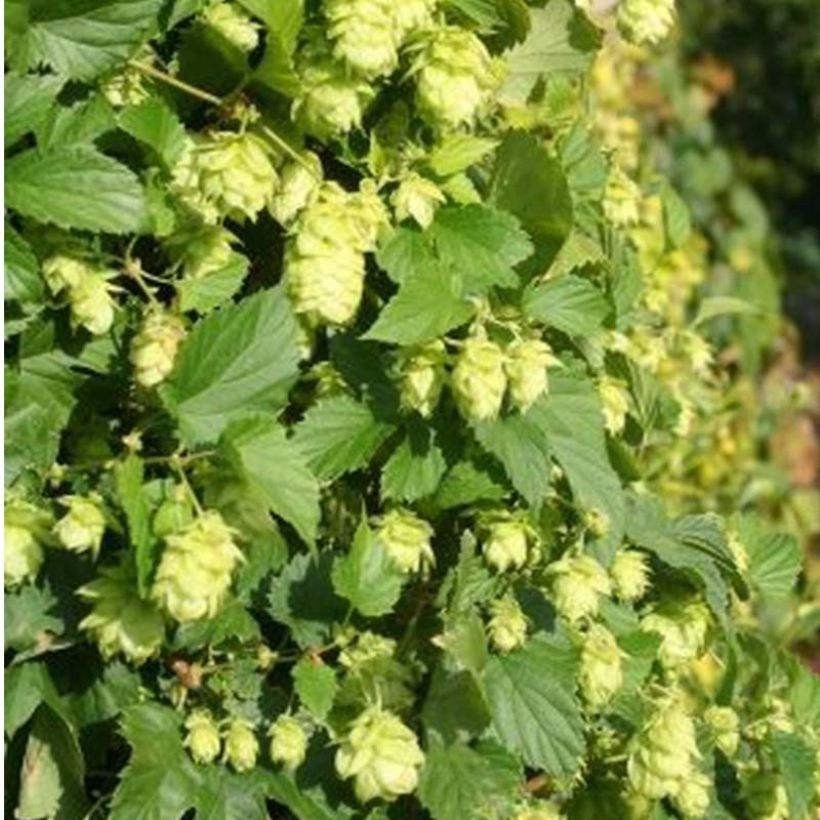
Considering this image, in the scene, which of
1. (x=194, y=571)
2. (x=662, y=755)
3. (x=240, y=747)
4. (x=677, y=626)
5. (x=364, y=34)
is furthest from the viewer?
(x=677, y=626)

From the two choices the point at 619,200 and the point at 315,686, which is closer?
the point at 315,686

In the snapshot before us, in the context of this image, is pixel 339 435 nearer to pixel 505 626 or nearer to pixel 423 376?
pixel 423 376

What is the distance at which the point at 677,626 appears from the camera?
6.74ft

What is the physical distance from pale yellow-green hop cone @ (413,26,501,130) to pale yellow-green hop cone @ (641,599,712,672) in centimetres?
65

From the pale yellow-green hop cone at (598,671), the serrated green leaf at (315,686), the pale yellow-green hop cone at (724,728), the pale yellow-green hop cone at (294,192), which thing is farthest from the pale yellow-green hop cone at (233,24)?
the pale yellow-green hop cone at (724,728)

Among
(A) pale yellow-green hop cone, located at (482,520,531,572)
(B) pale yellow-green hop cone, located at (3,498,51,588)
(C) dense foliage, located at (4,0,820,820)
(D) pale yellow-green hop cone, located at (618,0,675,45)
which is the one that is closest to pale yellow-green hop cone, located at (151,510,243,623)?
(C) dense foliage, located at (4,0,820,820)

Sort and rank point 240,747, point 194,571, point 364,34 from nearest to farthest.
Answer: point 194,571 → point 364,34 → point 240,747

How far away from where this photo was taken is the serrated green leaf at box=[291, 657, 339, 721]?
165cm

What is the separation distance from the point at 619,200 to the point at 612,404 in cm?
28

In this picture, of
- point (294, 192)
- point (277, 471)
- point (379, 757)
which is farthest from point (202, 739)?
point (294, 192)

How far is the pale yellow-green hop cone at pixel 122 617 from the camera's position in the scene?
60.1 inches

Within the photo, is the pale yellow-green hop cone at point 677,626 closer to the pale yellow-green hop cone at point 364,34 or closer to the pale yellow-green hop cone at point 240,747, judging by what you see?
the pale yellow-green hop cone at point 240,747

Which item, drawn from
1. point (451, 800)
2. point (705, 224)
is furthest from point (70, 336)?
point (705, 224)

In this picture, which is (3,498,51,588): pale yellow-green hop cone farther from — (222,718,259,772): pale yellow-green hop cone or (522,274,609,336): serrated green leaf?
(522,274,609,336): serrated green leaf
